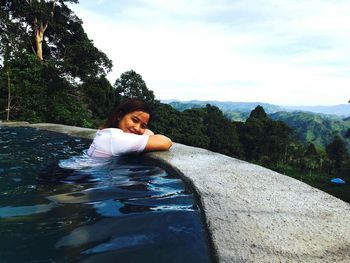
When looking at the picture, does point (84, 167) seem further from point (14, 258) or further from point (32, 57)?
point (32, 57)

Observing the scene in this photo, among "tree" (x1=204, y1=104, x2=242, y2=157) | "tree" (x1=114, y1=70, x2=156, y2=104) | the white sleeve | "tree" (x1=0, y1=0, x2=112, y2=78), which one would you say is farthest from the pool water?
"tree" (x1=204, y1=104, x2=242, y2=157)

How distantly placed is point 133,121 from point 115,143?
0.42m

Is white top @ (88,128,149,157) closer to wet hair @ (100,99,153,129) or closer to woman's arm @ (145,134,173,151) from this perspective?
woman's arm @ (145,134,173,151)

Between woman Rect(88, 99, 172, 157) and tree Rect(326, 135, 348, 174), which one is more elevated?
woman Rect(88, 99, 172, 157)

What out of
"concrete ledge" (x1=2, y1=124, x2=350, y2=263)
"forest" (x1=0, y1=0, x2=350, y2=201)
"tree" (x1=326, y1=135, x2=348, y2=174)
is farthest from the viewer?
"tree" (x1=326, y1=135, x2=348, y2=174)

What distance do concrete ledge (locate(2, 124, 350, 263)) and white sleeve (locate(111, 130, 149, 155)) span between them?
0.72m

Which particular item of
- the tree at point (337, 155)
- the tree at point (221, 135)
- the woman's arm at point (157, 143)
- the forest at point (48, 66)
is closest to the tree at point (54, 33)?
the forest at point (48, 66)

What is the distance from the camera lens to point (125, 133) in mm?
4230

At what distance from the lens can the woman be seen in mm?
4188

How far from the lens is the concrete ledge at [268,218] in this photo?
1887 mm

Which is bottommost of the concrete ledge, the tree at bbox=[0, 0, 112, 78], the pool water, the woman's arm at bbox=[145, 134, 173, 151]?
the pool water

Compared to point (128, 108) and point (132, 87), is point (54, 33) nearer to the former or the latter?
point (132, 87)

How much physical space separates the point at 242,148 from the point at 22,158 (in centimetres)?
5944

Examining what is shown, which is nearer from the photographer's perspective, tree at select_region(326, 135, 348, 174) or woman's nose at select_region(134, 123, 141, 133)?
woman's nose at select_region(134, 123, 141, 133)
